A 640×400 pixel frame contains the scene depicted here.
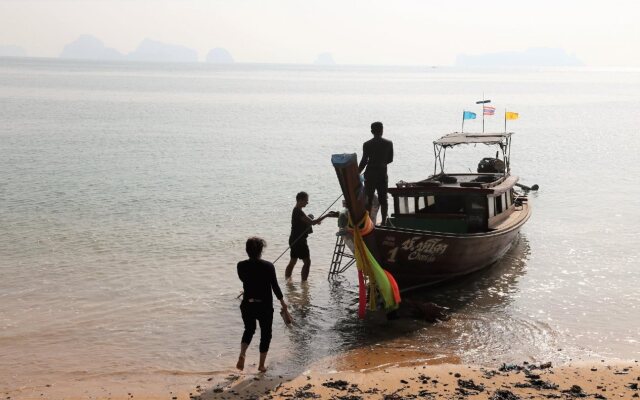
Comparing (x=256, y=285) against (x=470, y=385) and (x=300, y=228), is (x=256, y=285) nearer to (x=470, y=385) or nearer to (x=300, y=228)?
(x=470, y=385)

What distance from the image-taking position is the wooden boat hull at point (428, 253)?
13320mm

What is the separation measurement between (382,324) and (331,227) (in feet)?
28.2

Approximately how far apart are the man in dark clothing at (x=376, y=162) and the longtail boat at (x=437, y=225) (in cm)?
68

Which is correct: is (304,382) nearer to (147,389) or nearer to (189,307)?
(147,389)

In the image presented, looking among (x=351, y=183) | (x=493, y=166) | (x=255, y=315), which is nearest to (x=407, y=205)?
(x=351, y=183)

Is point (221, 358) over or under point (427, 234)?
under

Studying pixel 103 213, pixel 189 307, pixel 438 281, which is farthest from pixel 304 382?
pixel 103 213

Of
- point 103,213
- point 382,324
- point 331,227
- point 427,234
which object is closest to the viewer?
point 382,324

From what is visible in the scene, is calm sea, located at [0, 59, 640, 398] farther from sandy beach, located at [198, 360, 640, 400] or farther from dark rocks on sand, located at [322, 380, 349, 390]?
dark rocks on sand, located at [322, 380, 349, 390]

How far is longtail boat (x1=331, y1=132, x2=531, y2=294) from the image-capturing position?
1195 cm

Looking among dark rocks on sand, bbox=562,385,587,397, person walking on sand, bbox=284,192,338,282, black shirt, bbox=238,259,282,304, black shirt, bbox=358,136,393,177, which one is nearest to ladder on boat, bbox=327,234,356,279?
person walking on sand, bbox=284,192,338,282

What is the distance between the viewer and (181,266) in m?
16.8

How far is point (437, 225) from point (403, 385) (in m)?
6.68

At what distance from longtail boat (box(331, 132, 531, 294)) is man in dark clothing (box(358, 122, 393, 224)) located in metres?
0.68
